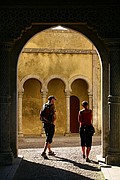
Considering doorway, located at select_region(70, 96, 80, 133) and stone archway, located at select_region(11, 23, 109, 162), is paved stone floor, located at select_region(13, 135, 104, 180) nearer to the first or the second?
stone archway, located at select_region(11, 23, 109, 162)

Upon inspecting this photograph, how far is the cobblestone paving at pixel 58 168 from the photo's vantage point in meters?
9.43

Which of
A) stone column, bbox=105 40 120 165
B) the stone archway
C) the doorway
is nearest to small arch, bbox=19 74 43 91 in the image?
the doorway

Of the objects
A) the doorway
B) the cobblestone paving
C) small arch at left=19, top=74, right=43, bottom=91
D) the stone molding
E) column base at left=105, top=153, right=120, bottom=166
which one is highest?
the stone molding

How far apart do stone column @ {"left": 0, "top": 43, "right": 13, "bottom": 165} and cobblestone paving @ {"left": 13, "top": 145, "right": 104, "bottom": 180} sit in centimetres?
50

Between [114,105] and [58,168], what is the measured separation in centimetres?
213

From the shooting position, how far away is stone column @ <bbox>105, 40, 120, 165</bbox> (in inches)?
416

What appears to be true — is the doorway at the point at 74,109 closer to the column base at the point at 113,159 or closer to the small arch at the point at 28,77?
the small arch at the point at 28,77

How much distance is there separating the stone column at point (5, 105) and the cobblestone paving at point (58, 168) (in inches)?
19.8

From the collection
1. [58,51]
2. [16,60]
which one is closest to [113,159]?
[16,60]

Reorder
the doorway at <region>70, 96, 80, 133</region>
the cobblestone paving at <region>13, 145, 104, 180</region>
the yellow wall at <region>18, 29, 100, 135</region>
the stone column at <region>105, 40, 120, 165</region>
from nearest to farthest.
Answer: the cobblestone paving at <region>13, 145, 104, 180</region>
the stone column at <region>105, 40, 120, 165</region>
the yellow wall at <region>18, 29, 100, 135</region>
the doorway at <region>70, 96, 80, 133</region>

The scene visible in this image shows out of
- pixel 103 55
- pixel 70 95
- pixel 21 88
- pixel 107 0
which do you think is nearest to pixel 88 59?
pixel 70 95

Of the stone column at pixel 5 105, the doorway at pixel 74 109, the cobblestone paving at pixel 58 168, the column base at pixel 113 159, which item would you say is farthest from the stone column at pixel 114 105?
the doorway at pixel 74 109

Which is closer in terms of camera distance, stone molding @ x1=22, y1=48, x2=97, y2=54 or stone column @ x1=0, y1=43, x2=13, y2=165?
stone column @ x1=0, y1=43, x2=13, y2=165

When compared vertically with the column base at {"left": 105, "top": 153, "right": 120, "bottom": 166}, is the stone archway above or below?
above
